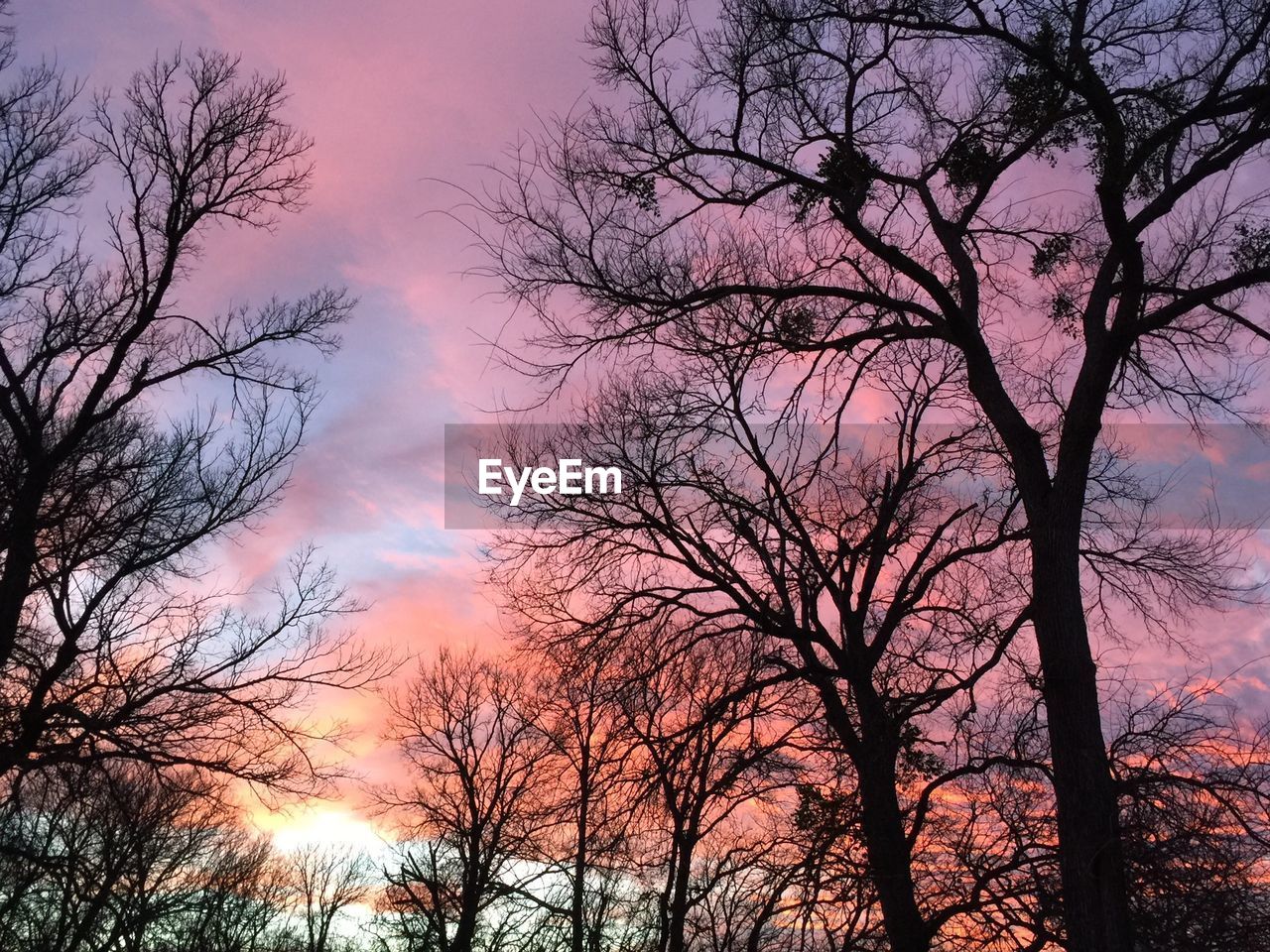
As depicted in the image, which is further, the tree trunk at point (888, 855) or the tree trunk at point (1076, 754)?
the tree trunk at point (888, 855)

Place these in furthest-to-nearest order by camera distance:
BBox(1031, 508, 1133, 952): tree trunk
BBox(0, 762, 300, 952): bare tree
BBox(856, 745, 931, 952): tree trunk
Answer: BBox(0, 762, 300, 952): bare tree < BBox(856, 745, 931, 952): tree trunk < BBox(1031, 508, 1133, 952): tree trunk

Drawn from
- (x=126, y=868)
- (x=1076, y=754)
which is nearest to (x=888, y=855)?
(x=1076, y=754)

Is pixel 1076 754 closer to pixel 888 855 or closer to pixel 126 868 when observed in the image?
pixel 888 855

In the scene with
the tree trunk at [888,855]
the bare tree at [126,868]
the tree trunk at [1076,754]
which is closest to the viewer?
the tree trunk at [1076,754]

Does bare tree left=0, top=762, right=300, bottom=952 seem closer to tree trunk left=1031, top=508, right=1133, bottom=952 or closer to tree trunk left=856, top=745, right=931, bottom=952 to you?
tree trunk left=856, top=745, right=931, bottom=952

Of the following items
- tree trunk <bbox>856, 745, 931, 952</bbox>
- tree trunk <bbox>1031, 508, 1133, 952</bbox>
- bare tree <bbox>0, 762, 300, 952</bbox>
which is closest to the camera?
tree trunk <bbox>1031, 508, 1133, 952</bbox>

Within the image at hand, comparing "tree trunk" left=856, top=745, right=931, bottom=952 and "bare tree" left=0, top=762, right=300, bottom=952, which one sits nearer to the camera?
"tree trunk" left=856, top=745, right=931, bottom=952

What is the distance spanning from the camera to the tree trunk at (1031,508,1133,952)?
18.4ft

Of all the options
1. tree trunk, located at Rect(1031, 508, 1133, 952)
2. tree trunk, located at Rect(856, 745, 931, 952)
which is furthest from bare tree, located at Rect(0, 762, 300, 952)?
tree trunk, located at Rect(1031, 508, 1133, 952)

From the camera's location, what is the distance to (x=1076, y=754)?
591cm

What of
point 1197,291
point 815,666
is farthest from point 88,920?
point 1197,291

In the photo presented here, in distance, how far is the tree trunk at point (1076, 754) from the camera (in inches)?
221

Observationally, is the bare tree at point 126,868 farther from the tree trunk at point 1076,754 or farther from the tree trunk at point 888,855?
the tree trunk at point 1076,754

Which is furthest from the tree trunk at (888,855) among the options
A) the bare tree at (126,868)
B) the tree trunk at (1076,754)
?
the bare tree at (126,868)
